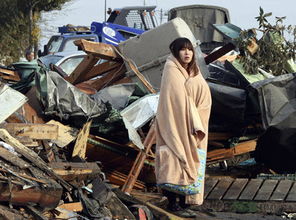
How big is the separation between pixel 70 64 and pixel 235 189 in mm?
6425

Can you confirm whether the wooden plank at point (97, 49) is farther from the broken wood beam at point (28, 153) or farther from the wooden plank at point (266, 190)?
the wooden plank at point (266, 190)

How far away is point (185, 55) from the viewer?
7.32 meters

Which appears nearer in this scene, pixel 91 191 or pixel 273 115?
pixel 91 191

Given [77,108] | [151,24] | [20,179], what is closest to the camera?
[20,179]

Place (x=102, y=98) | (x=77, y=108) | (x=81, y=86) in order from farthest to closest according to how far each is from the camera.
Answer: (x=81, y=86) < (x=102, y=98) < (x=77, y=108)

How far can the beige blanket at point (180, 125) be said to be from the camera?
23.6ft

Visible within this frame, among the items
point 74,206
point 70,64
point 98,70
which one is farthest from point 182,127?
point 70,64

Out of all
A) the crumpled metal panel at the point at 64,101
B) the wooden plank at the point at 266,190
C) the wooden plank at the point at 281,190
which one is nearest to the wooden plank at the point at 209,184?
the wooden plank at the point at 266,190

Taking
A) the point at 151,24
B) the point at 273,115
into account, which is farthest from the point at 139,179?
the point at 151,24

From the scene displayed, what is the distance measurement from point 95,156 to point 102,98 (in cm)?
109

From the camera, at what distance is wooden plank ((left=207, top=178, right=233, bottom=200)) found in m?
8.32

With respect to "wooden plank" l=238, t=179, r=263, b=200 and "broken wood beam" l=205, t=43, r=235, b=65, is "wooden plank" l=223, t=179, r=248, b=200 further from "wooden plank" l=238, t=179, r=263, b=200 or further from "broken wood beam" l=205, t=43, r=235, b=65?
"broken wood beam" l=205, t=43, r=235, b=65

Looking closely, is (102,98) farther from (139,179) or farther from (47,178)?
(47,178)

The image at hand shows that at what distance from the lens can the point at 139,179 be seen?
31.2ft
